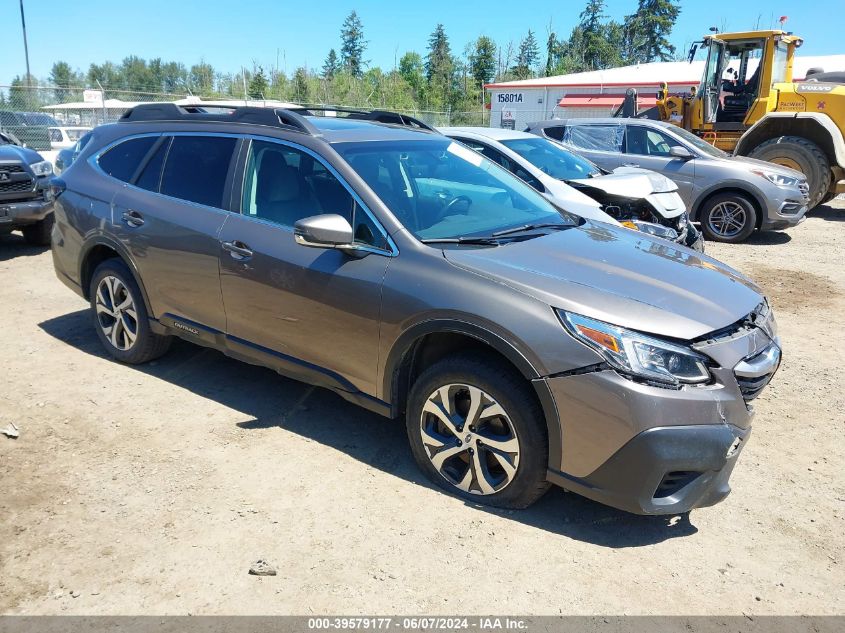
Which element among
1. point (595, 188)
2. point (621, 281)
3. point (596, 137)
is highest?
point (596, 137)

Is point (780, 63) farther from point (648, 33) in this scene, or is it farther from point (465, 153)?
point (648, 33)

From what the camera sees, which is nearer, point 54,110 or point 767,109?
point 767,109

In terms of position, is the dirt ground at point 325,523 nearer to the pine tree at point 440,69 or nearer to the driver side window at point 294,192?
the driver side window at point 294,192

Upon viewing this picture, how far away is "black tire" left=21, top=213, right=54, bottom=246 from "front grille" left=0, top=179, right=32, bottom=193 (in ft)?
1.90

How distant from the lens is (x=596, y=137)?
1098 cm

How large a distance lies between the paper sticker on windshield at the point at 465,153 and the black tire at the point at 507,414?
1.72 meters

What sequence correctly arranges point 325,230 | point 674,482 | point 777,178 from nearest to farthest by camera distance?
point 674,482 < point 325,230 < point 777,178

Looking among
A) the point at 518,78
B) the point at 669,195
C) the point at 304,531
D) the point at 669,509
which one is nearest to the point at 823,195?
the point at 669,195

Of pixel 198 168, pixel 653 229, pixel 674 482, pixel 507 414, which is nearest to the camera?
pixel 674 482

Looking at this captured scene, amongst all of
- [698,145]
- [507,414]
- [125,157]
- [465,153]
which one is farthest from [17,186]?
[698,145]

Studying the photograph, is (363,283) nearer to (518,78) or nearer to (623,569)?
(623,569)

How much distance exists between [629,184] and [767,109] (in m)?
7.03

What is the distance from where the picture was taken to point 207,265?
4074 mm

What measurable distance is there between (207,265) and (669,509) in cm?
294
